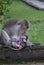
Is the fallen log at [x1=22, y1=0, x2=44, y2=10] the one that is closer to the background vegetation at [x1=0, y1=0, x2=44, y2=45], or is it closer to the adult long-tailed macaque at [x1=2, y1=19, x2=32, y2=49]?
the background vegetation at [x1=0, y1=0, x2=44, y2=45]

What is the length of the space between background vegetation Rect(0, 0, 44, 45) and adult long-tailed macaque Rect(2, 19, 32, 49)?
1562mm

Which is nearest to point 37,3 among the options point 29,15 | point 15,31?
point 29,15

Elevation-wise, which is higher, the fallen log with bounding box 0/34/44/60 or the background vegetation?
the fallen log with bounding box 0/34/44/60

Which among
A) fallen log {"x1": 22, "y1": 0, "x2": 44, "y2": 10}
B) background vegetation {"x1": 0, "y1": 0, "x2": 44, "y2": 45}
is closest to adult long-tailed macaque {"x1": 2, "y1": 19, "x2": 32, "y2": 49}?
background vegetation {"x1": 0, "y1": 0, "x2": 44, "y2": 45}

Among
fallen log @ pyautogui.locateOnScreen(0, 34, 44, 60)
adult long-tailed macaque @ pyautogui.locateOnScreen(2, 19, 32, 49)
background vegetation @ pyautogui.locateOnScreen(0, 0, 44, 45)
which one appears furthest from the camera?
background vegetation @ pyautogui.locateOnScreen(0, 0, 44, 45)

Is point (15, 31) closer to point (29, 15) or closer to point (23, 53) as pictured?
point (23, 53)

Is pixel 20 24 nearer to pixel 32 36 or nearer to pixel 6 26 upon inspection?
pixel 6 26

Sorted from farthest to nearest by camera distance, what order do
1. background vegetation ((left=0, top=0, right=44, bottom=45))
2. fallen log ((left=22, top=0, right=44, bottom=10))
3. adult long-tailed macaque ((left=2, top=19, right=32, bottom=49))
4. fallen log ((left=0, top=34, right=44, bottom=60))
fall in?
fallen log ((left=22, top=0, right=44, bottom=10))
background vegetation ((left=0, top=0, right=44, bottom=45))
adult long-tailed macaque ((left=2, top=19, right=32, bottom=49))
fallen log ((left=0, top=34, right=44, bottom=60))

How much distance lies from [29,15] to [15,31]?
5.40 m

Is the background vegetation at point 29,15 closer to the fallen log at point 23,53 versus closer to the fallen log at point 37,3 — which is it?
the fallen log at point 37,3

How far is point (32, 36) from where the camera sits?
8.59 meters

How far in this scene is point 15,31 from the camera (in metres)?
6.44

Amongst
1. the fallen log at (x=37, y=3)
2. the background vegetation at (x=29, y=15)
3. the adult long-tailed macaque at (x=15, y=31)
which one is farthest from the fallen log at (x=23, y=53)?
the fallen log at (x=37, y=3)

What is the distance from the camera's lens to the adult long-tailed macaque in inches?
252
